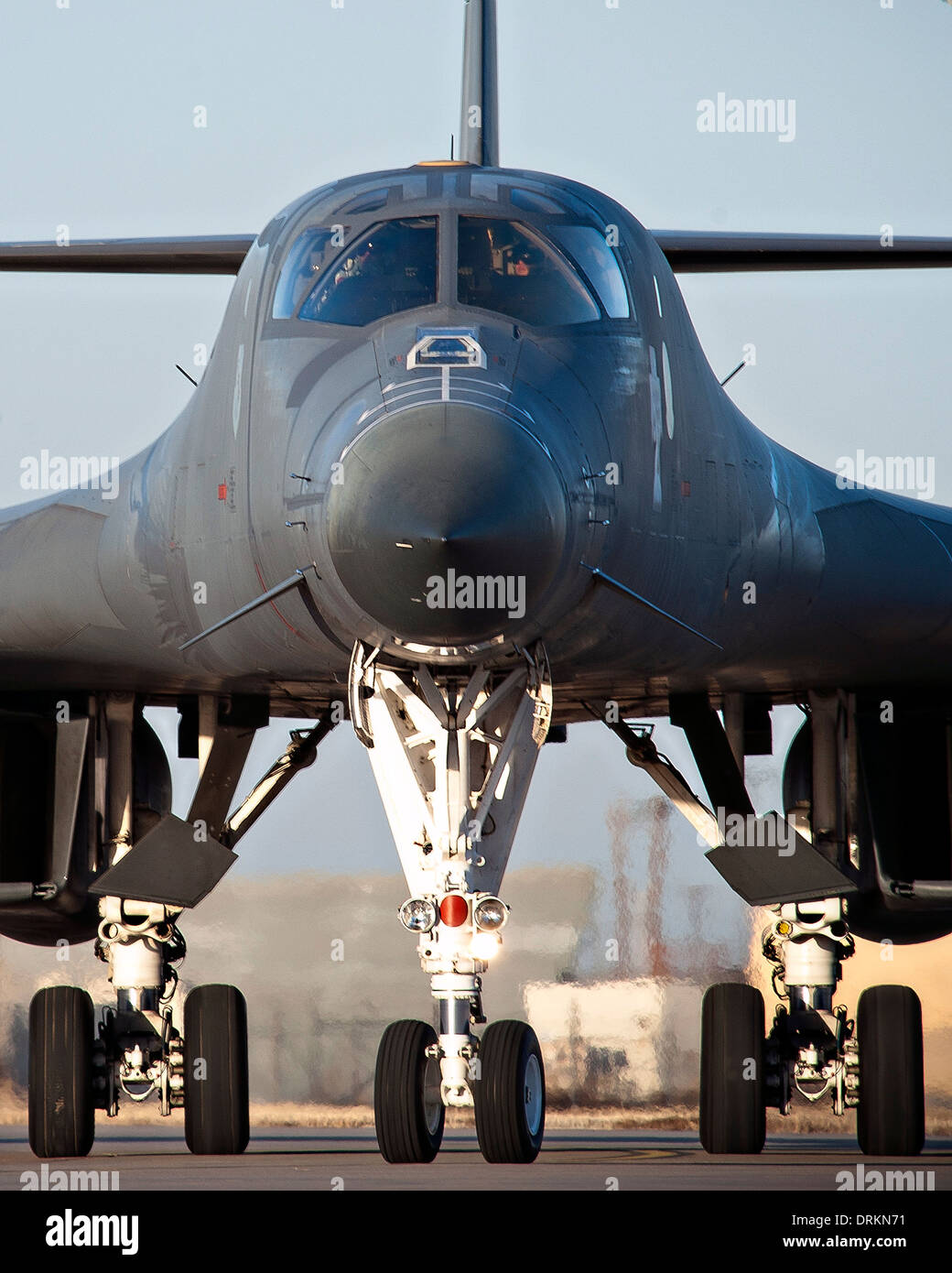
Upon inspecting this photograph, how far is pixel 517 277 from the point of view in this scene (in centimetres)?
838

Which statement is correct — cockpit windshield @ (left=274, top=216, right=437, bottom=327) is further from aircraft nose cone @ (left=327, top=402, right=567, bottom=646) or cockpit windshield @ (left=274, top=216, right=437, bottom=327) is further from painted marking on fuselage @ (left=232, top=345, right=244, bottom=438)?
aircraft nose cone @ (left=327, top=402, right=567, bottom=646)

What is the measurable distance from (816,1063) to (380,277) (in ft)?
17.0

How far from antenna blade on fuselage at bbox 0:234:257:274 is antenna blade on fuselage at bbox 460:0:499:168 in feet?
5.80

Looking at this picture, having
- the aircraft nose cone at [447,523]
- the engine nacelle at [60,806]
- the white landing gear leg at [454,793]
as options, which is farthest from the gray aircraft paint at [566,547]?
the engine nacelle at [60,806]

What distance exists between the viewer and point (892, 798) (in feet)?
39.3

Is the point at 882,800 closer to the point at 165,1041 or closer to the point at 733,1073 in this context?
the point at 733,1073

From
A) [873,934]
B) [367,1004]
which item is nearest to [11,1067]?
[367,1004]

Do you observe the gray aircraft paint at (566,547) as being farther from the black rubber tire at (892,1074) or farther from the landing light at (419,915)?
the black rubber tire at (892,1074)

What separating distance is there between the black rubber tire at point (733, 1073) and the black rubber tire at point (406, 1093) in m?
2.31

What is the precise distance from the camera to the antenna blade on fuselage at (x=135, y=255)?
40.5 feet

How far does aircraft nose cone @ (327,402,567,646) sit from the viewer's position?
6.88m

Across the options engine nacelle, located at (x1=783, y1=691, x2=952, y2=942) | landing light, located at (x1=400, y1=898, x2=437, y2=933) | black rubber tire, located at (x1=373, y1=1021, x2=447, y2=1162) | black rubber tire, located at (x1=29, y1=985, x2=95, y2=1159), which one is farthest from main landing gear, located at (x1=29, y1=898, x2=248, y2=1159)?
landing light, located at (x1=400, y1=898, x2=437, y2=933)

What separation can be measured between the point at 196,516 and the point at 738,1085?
4.43 metres

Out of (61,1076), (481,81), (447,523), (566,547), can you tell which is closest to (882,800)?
(61,1076)
